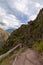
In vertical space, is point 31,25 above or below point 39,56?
above

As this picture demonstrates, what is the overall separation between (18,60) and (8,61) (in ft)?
3.88

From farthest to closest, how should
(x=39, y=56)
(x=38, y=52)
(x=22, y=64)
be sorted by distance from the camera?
1. (x=38, y=52)
2. (x=39, y=56)
3. (x=22, y=64)

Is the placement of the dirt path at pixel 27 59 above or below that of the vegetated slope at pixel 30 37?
below

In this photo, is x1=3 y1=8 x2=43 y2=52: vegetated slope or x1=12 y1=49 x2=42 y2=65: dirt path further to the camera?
x1=3 y1=8 x2=43 y2=52: vegetated slope

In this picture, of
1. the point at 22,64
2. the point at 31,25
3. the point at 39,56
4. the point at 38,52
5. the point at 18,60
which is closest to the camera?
the point at 22,64

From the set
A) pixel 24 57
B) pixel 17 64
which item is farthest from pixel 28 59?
pixel 17 64

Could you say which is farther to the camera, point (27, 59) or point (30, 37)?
point (30, 37)

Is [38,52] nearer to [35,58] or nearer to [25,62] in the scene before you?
[35,58]

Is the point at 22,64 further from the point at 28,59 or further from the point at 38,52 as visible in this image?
the point at 38,52

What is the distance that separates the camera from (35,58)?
19.6m

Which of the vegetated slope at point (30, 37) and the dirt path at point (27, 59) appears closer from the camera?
the dirt path at point (27, 59)

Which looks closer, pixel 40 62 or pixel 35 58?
pixel 40 62

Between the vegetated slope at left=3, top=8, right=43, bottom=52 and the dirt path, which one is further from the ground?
the vegetated slope at left=3, top=8, right=43, bottom=52

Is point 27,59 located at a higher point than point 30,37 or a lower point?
lower
